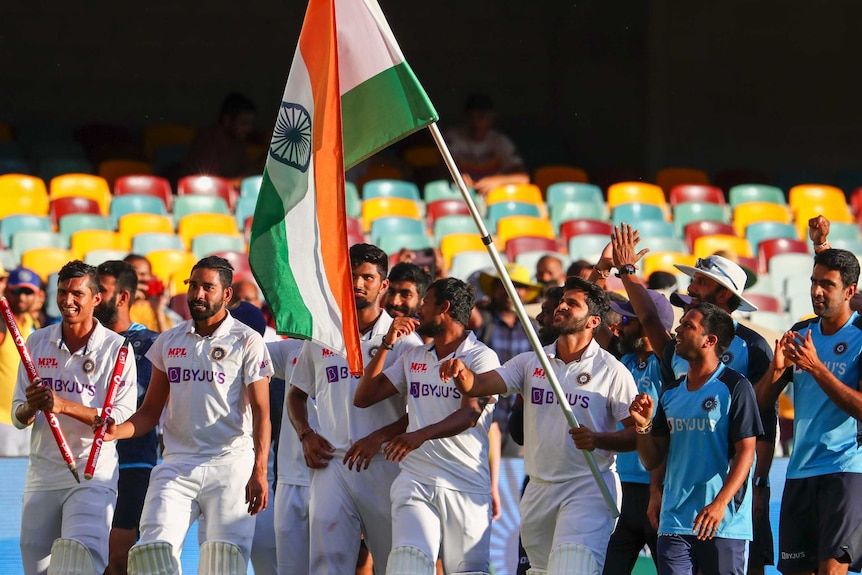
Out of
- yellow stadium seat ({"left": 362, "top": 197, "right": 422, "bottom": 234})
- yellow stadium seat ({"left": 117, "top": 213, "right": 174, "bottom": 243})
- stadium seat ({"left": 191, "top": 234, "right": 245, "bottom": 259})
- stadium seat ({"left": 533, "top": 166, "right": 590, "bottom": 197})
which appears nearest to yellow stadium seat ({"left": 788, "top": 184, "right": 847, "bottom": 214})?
stadium seat ({"left": 533, "top": 166, "right": 590, "bottom": 197})

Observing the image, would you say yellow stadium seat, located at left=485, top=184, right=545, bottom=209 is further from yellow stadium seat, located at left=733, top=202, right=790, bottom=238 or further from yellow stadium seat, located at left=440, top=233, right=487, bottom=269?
yellow stadium seat, located at left=733, top=202, right=790, bottom=238

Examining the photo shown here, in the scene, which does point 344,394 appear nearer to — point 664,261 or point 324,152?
point 324,152

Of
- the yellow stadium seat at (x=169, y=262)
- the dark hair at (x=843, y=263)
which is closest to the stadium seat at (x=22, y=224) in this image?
the yellow stadium seat at (x=169, y=262)

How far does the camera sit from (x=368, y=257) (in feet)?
24.7

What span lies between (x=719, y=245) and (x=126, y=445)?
8.32 meters

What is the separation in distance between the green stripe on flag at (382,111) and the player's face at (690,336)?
1.51 meters

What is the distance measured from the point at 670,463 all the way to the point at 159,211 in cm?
884

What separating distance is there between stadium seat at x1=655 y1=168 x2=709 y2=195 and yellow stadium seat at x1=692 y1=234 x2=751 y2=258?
6.36 ft

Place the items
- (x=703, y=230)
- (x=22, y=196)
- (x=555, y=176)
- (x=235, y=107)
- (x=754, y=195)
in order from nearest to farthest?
(x=22, y=196) < (x=703, y=230) < (x=235, y=107) < (x=754, y=195) < (x=555, y=176)

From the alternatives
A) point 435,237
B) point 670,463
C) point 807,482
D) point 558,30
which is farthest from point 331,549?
point 558,30

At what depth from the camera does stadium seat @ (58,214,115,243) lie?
1374cm

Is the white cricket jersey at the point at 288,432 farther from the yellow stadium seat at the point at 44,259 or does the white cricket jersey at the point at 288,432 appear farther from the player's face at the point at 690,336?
the yellow stadium seat at the point at 44,259

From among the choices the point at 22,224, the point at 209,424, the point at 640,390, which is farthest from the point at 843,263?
the point at 22,224

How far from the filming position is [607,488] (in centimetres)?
690
